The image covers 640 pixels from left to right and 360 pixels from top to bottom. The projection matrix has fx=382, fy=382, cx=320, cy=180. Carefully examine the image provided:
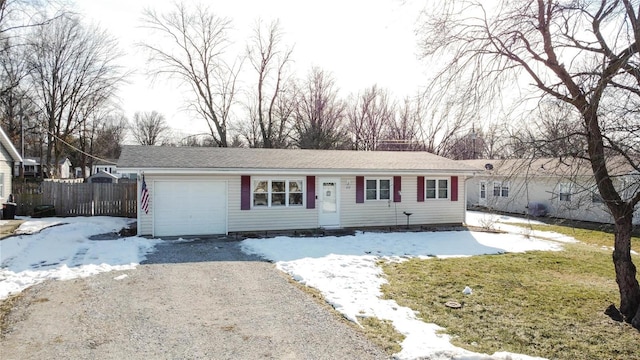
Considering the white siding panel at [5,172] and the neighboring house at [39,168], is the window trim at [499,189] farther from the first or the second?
the neighboring house at [39,168]

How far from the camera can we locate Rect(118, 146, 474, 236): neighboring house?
1270cm

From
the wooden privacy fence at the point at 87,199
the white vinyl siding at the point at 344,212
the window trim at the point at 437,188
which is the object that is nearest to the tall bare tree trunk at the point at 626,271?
the white vinyl siding at the point at 344,212

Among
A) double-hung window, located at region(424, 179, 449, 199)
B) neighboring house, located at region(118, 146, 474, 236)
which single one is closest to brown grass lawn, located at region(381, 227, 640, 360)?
neighboring house, located at region(118, 146, 474, 236)

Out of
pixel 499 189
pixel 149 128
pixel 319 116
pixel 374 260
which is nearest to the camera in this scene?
pixel 374 260

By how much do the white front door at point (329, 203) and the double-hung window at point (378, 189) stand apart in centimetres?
129

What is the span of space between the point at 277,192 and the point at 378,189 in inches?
163

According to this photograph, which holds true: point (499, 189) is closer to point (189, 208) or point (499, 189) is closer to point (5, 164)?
point (189, 208)

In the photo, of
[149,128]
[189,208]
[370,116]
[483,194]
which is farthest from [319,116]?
[149,128]

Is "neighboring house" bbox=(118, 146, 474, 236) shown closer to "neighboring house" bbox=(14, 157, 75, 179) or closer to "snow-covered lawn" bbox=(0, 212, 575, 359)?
"snow-covered lawn" bbox=(0, 212, 575, 359)

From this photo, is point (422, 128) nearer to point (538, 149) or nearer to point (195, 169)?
point (195, 169)

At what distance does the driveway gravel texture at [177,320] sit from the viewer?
455 centimetres

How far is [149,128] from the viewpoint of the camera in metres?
58.1

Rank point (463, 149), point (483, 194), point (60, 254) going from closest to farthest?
point (60, 254) < point (483, 194) < point (463, 149)

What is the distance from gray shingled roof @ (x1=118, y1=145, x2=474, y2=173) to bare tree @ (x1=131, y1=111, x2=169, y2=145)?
155 ft
